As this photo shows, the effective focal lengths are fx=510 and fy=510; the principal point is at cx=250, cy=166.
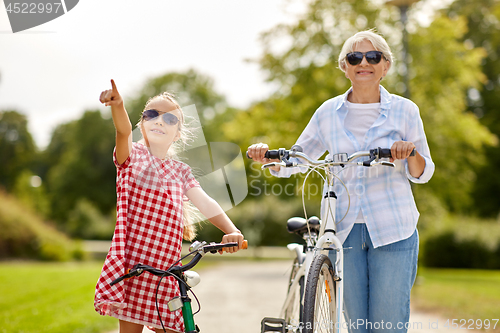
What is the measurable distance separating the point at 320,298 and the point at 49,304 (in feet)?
19.7

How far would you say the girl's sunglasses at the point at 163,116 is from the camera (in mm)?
2482

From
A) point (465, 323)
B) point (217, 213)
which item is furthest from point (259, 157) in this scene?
point (465, 323)

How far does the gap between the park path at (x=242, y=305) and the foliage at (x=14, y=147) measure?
34.8 meters

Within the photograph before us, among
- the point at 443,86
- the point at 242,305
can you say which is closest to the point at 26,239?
the point at 242,305

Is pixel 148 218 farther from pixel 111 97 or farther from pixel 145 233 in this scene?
pixel 111 97

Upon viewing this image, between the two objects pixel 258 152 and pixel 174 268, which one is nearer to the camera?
pixel 174 268

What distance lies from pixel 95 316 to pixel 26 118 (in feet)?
130

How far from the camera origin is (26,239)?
61.5 ft

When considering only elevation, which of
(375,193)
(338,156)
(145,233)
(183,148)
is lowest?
(375,193)

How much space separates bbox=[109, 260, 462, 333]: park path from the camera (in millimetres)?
5945

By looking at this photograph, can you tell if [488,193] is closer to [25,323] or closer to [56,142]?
[25,323]

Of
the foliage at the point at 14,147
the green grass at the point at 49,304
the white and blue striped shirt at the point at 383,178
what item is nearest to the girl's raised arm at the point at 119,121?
the white and blue striped shirt at the point at 383,178

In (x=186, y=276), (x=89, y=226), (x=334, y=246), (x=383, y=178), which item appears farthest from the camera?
(x=89, y=226)

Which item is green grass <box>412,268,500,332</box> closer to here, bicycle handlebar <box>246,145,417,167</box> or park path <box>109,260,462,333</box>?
park path <box>109,260,462,333</box>
